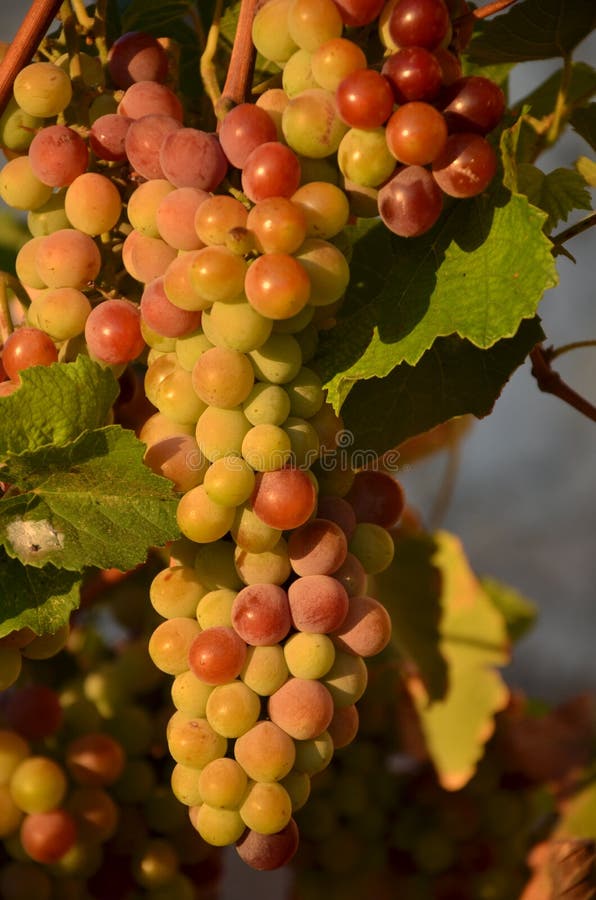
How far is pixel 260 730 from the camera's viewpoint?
1.41 ft

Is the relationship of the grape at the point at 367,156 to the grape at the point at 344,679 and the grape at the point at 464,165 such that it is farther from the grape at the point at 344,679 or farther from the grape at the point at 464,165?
the grape at the point at 344,679

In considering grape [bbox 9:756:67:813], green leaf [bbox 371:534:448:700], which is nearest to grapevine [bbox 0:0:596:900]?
grape [bbox 9:756:67:813]

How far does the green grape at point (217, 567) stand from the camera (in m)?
0.45

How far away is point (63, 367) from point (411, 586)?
49 cm

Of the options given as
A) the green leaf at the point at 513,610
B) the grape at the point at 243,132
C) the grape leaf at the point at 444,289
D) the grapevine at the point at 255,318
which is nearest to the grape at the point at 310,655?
the grapevine at the point at 255,318

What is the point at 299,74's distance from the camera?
0.44 m

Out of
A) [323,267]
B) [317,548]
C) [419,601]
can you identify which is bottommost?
[419,601]

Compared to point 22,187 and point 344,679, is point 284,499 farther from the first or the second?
point 22,187

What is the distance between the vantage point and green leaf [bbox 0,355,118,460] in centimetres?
44

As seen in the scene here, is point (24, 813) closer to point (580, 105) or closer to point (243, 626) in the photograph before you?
point (243, 626)

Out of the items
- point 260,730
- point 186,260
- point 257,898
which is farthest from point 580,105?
point 257,898

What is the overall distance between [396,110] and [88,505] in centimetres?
22

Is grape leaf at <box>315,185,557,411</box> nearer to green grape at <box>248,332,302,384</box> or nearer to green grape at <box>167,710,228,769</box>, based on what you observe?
green grape at <box>248,332,302,384</box>

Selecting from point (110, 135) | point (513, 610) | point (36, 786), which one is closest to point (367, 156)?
point (110, 135)
